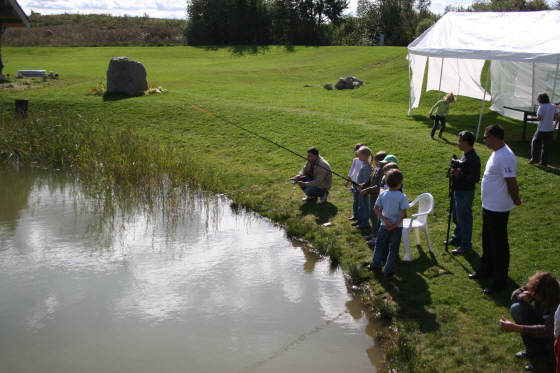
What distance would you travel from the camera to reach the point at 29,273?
7363mm

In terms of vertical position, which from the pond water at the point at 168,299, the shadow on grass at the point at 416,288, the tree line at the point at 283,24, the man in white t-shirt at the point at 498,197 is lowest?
the pond water at the point at 168,299

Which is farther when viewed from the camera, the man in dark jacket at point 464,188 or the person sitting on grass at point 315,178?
the person sitting on grass at point 315,178

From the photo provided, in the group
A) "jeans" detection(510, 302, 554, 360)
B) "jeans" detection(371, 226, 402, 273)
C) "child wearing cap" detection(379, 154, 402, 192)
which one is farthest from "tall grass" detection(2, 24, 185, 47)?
"jeans" detection(510, 302, 554, 360)

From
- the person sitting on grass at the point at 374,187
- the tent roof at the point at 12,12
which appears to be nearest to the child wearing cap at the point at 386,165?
the person sitting on grass at the point at 374,187

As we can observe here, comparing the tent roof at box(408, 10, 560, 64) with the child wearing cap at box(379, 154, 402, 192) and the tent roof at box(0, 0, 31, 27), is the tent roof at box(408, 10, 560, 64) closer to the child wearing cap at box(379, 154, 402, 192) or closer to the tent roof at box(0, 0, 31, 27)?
the child wearing cap at box(379, 154, 402, 192)

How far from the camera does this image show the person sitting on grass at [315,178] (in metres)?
9.86

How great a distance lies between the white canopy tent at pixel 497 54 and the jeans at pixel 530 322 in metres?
7.42

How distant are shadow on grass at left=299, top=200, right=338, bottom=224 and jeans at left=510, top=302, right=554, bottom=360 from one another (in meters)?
4.71

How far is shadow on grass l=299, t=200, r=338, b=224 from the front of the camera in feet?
31.2

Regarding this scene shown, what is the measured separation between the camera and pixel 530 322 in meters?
4.79

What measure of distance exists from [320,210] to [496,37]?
7661mm

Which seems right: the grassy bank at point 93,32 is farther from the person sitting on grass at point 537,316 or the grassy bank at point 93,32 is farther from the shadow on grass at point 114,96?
the person sitting on grass at point 537,316

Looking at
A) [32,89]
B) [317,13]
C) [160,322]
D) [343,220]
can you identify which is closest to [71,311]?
[160,322]

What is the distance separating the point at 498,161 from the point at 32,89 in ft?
70.4
